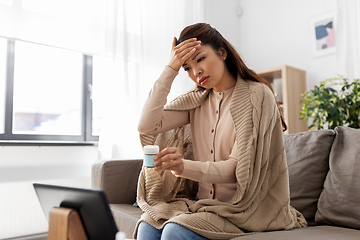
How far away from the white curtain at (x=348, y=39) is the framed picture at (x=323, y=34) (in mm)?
59

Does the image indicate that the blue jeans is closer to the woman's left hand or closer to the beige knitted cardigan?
the beige knitted cardigan

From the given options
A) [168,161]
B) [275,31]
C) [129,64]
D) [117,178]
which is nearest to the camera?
[168,161]

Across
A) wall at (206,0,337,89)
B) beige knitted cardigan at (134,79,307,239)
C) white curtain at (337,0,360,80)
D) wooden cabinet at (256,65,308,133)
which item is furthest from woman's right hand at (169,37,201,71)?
white curtain at (337,0,360,80)

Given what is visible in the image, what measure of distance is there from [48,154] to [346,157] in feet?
6.13

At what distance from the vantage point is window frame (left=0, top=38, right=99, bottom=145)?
2.24 metres

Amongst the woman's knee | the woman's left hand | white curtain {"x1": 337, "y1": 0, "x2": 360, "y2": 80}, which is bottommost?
the woman's knee

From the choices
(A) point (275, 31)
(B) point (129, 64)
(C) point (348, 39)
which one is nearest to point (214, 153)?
(B) point (129, 64)

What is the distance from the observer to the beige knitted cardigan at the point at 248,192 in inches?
43.4

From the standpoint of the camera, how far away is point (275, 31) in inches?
131

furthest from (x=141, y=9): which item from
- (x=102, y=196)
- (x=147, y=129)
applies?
(x=102, y=196)

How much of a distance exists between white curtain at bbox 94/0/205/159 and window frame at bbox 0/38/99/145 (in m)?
0.23

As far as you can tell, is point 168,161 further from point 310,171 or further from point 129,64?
point 129,64

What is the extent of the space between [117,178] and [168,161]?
0.87 meters

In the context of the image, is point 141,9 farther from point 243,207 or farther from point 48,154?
point 243,207
